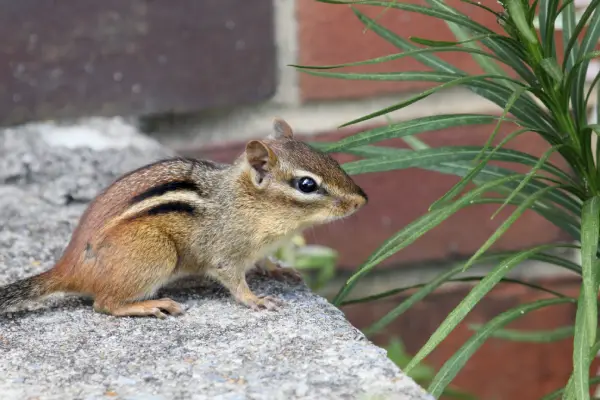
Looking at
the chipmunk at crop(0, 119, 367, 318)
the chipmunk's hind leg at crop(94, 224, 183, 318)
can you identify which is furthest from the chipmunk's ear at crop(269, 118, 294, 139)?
the chipmunk's hind leg at crop(94, 224, 183, 318)

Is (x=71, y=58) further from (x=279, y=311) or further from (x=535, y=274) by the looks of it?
(x=535, y=274)

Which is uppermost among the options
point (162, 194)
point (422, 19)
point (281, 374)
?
point (422, 19)

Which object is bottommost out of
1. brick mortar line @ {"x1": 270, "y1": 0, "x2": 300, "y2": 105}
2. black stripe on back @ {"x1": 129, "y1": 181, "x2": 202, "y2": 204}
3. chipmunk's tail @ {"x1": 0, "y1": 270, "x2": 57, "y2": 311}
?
chipmunk's tail @ {"x1": 0, "y1": 270, "x2": 57, "y2": 311}

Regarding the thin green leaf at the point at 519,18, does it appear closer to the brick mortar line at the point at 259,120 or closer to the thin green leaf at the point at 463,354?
the thin green leaf at the point at 463,354

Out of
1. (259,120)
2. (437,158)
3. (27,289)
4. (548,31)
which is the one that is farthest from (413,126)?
(259,120)

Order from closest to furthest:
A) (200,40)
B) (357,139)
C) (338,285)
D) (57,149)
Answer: (357,139)
(57,149)
(200,40)
(338,285)

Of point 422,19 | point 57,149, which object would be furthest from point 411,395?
point 422,19

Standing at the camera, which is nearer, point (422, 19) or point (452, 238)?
point (422, 19)

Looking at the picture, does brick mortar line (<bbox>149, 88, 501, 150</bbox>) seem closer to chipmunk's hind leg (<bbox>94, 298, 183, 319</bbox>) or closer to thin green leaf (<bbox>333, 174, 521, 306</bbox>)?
chipmunk's hind leg (<bbox>94, 298, 183, 319</bbox>)
